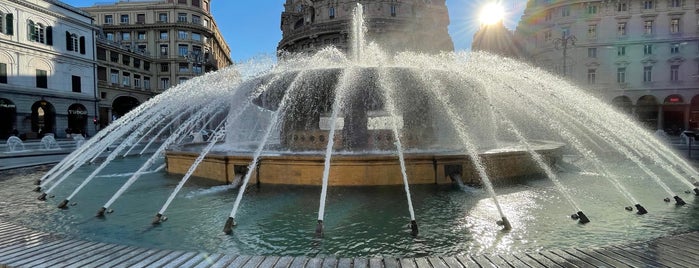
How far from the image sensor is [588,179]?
10156 millimetres

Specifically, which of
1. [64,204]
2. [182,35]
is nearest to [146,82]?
[182,35]

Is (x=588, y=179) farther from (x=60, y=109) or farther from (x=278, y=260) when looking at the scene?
(x=60, y=109)

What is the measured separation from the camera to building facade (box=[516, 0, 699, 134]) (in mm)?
45594

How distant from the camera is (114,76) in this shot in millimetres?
57688

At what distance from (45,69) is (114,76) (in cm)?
1922

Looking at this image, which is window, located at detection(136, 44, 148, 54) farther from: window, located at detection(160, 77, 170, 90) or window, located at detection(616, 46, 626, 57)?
window, located at detection(616, 46, 626, 57)

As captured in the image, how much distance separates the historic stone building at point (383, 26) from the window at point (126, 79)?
27.6 m

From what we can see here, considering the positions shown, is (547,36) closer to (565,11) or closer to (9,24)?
(565,11)

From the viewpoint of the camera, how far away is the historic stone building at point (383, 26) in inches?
2351

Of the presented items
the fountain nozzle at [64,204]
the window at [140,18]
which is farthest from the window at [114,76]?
the fountain nozzle at [64,204]

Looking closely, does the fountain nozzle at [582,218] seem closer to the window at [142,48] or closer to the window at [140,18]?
the window at [142,48]

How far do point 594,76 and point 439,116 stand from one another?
46.4 metres

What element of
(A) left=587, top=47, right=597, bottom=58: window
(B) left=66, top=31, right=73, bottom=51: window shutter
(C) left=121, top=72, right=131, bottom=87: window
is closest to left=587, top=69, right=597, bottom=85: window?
(A) left=587, top=47, right=597, bottom=58: window

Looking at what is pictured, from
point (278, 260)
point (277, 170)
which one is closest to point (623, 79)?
point (277, 170)
